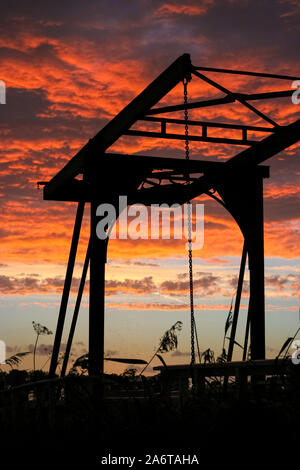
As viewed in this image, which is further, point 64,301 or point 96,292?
point 64,301

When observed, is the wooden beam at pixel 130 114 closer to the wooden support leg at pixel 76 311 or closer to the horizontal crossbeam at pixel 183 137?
the horizontal crossbeam at pixel 183 137

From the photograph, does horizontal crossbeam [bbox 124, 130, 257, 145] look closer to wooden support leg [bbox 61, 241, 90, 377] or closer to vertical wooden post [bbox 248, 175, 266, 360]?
vertical wooden post [bbox 248, 175, 266, 360]

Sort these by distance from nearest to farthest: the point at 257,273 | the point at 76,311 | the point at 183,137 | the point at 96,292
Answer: the point at 183,137
the point at 96,292
the point at 257,273
the point at 76,311

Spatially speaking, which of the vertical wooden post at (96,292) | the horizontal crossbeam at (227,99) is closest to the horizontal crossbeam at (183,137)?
the horizontal crossbeam at (227,99)

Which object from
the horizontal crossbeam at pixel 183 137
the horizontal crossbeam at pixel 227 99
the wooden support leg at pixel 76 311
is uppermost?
the horizontal crossbeam at pixel 227 99

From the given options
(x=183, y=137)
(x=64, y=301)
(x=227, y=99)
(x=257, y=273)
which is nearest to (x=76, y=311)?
(x=64, y=301)

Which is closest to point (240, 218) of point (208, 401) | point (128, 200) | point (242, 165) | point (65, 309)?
point (242, 165)

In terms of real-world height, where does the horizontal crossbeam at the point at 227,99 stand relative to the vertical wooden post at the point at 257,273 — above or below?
above

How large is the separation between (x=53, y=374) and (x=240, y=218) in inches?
189

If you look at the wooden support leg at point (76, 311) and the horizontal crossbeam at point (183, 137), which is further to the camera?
the wooden support leg at point (76, 311)

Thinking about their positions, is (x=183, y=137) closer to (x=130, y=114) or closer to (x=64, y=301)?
(x=130, y=114)

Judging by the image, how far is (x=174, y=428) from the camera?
17.3ft

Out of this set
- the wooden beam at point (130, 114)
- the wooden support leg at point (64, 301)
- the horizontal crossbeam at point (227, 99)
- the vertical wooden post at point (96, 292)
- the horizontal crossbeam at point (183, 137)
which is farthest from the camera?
the wooden support leg at point (64, 301)
